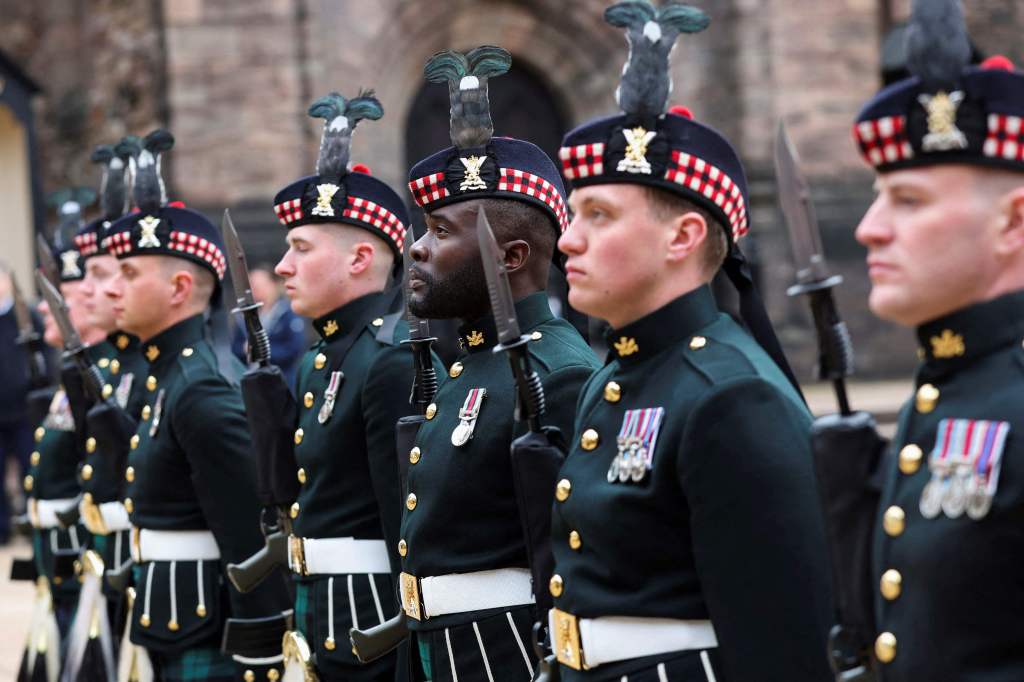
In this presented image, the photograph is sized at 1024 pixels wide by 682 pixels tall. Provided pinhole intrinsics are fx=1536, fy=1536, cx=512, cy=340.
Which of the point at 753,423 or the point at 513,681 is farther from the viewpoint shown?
the point at 513,681

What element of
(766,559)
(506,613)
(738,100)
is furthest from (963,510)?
(738,100)

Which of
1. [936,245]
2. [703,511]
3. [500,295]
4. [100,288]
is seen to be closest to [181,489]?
[100,288]

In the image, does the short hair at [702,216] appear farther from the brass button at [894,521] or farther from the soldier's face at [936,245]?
the brass button at [894,521]

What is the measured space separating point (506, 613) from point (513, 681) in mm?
159

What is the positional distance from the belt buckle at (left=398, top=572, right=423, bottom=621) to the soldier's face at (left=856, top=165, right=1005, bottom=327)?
1694mm

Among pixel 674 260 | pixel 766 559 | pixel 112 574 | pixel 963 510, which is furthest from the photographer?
pixel 112 574

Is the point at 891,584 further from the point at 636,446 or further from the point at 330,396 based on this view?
the point at 330,396

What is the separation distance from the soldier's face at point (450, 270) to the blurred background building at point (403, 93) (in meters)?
11.1

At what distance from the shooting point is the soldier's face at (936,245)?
2.28 meters

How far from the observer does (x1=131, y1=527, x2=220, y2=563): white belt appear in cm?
525

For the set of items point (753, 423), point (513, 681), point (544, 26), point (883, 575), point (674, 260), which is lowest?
point (513, 681)

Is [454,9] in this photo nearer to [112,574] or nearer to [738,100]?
[738,100]

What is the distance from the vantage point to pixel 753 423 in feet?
8.91

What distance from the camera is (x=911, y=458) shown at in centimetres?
235
